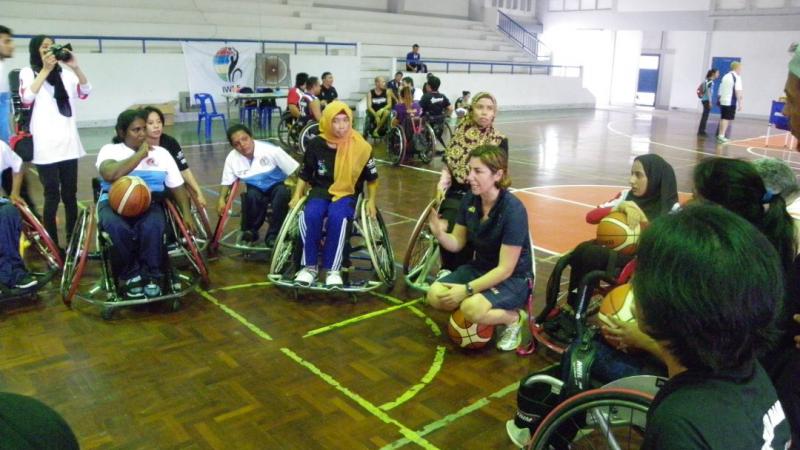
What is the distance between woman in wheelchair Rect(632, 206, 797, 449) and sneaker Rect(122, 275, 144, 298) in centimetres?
303

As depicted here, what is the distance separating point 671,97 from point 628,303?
64.9 feet

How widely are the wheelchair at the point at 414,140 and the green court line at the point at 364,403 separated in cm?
539

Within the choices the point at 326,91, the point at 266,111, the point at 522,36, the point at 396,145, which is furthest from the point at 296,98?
the point at 522,36

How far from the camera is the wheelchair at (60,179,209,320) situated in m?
3.37

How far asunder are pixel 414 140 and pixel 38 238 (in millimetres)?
5098

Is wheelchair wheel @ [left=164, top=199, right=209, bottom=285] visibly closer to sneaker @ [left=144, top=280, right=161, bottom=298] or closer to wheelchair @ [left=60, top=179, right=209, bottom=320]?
wheelchair @ [left=60, top=179, right=209, bottom=320]

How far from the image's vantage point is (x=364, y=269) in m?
4.14

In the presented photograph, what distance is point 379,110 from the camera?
9336mm

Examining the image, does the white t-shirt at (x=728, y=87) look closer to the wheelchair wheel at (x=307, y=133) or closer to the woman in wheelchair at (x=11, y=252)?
the wheelchair wheel at (x=307, y=133)

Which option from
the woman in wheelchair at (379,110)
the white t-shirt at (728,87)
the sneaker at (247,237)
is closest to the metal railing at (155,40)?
the woman in wheelchair at (379,110)

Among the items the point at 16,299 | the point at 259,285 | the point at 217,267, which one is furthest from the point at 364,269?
the point at 16,299

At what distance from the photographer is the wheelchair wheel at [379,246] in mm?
3615

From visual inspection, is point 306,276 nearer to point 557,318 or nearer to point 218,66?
point 557,318

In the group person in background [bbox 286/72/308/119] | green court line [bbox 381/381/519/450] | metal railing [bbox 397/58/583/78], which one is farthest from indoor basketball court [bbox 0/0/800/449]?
metal railing [bbox 397/58/583/78]
